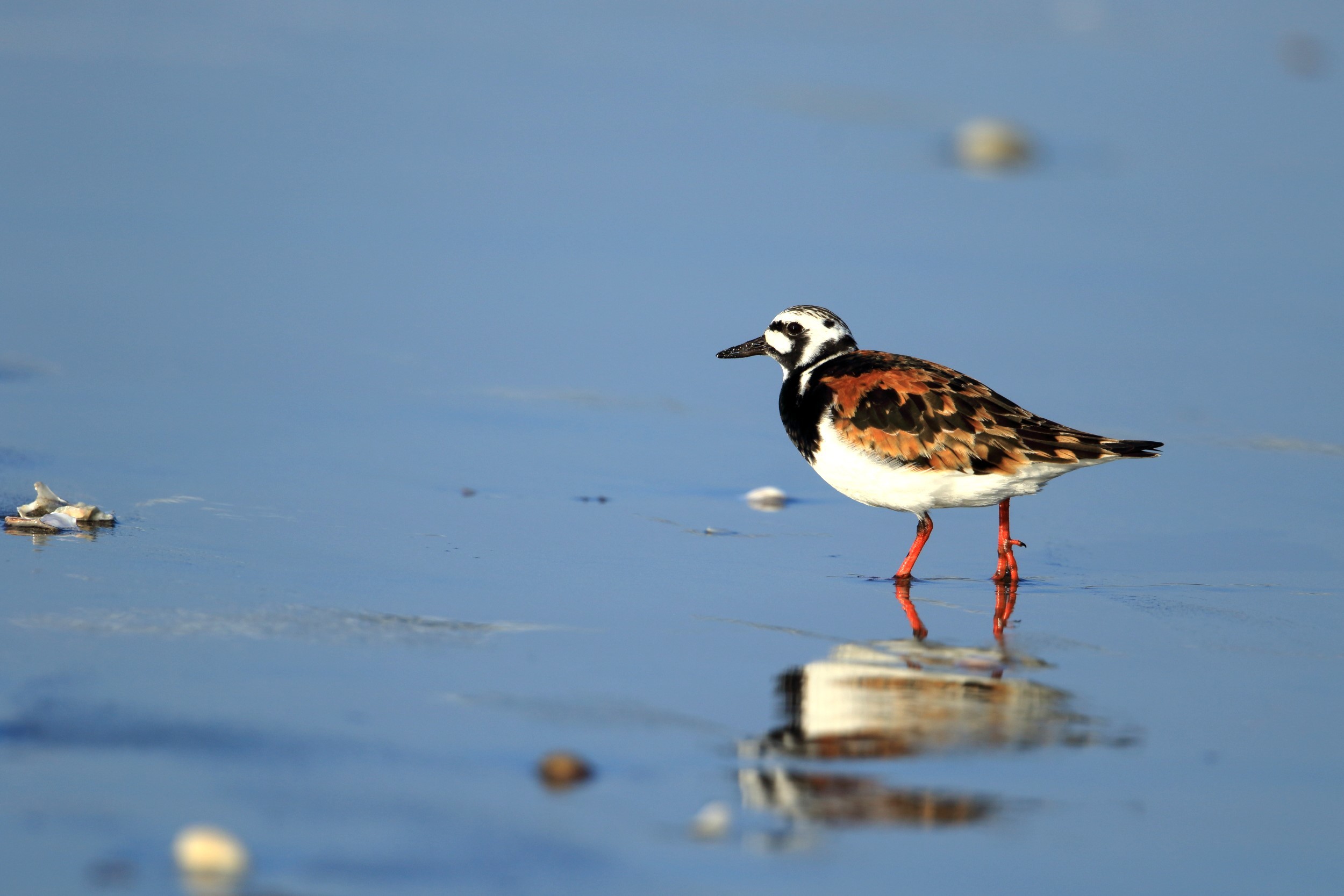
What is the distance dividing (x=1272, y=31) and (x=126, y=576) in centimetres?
1412

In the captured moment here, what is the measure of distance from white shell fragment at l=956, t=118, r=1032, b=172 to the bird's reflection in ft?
25.1

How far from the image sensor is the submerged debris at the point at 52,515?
5656 mm

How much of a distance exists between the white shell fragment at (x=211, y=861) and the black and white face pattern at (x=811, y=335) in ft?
13.7

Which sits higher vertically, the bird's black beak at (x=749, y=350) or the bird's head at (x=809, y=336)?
the bird's black beak at (x=749, y=350)

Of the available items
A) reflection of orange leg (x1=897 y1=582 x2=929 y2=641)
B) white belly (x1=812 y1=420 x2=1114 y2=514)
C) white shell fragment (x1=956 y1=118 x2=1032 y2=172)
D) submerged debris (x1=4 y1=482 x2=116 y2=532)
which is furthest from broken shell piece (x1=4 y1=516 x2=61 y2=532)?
white shell fragment (x1=956 y1=118 x2=1032 y2=172)

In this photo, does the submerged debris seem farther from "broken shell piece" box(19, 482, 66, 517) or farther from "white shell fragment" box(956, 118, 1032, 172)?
"white shell fragment" box(956, 118, 1032, 172)

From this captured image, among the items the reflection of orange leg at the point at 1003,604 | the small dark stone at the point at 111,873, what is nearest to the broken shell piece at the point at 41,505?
the small dark stone at the point at 111,873

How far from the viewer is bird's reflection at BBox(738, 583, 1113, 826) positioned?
3.80m

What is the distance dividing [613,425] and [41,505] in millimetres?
2857

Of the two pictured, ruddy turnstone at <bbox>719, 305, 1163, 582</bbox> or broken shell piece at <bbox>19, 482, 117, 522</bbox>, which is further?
ruddy turnstone at <bbox>719, 305, 1163, 582</bbox>

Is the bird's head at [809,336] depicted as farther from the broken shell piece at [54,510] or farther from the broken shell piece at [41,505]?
the broken shell piece at [41,505]

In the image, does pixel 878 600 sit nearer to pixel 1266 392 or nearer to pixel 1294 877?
pixel 1294 877

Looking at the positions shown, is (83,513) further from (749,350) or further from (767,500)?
(749,350)

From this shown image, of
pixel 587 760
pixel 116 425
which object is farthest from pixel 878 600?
pixel 116 425
